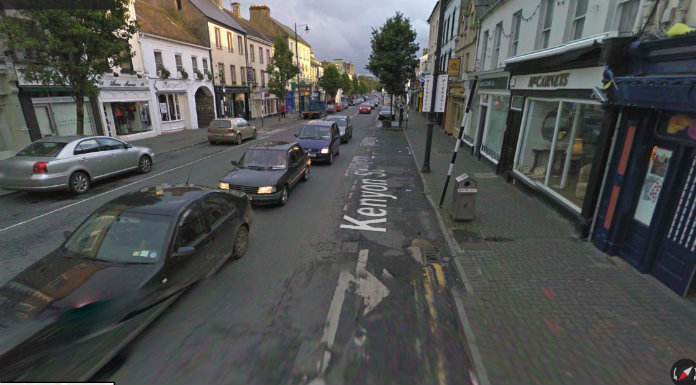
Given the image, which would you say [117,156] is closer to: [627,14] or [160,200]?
[160,200]

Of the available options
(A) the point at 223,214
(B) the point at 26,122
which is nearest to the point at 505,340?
(A) the point at 223,214

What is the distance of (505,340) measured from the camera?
3795 millimetres

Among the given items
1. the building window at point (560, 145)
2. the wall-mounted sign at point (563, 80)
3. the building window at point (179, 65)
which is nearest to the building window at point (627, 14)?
the wall-mounted sign at point (563, 80)

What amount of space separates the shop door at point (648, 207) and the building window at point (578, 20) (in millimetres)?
4071

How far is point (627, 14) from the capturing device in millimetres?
6047

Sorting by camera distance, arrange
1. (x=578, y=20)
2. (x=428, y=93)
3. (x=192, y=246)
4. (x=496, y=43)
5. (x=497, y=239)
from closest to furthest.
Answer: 1. (x=192, y=246)
2. (x=497, y=239)
3. (x=578, y=20)
4. (x=428, y=93)
5. (x=496, y=43)

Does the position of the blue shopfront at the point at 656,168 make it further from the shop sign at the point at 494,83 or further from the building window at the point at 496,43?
the building window at the point at 496,43

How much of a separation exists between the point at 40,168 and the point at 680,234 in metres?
13.6

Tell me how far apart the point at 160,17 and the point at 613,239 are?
30277 mm

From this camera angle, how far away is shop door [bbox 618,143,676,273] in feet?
15.9

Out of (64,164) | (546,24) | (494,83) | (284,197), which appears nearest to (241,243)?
(284,197)

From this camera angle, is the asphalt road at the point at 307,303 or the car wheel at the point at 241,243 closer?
the asphalt road at the point at 307,303

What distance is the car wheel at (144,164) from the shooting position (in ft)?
37.2

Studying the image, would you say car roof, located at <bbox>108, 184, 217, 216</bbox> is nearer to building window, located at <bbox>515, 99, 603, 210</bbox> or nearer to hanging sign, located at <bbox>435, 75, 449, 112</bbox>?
building window, located at <bbox>515, 99, 603, 210</bbox>
